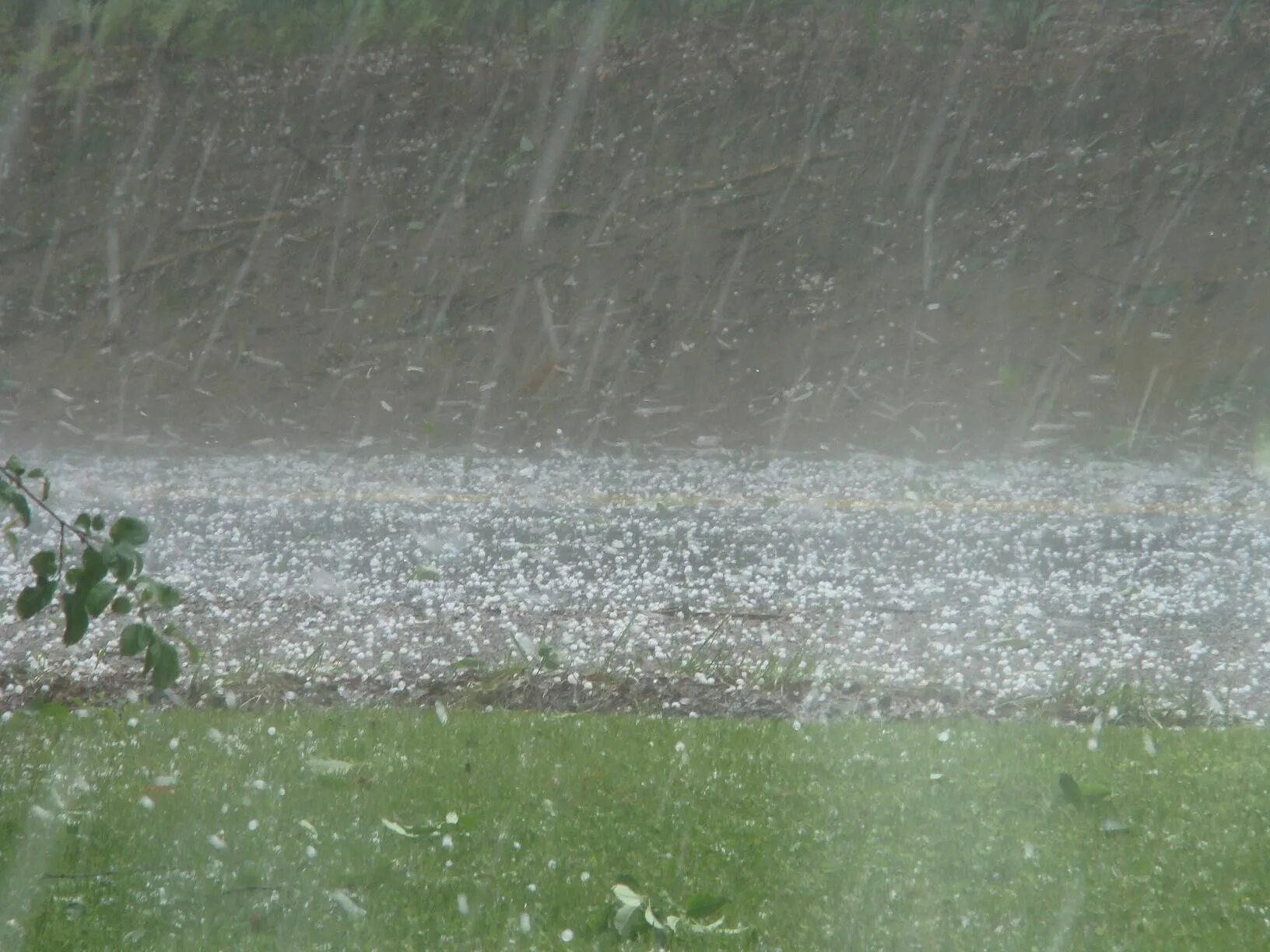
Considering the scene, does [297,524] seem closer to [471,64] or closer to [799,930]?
[799,930]

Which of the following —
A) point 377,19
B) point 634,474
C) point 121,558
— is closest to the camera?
point 121,558

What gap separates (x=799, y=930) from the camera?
3221mm

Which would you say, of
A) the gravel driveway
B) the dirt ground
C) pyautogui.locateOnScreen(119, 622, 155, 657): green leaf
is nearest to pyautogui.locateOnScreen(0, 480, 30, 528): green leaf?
pyautogui.locateOnScreen(119, 622, 155, 657): green leaf

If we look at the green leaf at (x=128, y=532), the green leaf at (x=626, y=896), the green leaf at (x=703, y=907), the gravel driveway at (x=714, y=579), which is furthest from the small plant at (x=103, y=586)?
the gravel driveway at (x=714, y=579)

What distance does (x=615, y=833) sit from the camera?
3709mm

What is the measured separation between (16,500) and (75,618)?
325 millimetres

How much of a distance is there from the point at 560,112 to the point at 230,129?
9.51ft

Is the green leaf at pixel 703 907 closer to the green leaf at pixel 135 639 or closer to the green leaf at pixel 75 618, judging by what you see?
the green leaf at pixel 135 639

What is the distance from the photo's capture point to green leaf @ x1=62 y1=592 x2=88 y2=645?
291 centimetres

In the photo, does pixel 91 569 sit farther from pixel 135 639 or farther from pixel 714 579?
pixel 714 579

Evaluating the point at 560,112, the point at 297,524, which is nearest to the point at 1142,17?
the point at 560,112

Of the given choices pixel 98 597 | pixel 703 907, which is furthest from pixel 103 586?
pixel 703 907

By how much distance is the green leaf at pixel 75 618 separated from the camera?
2.91m

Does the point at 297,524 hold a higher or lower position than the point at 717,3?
lower
